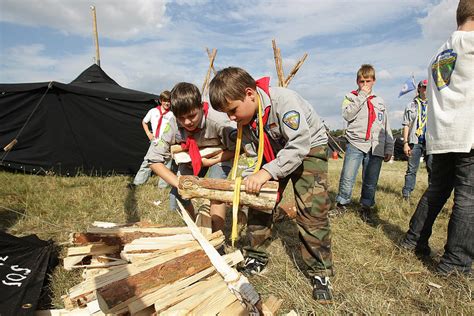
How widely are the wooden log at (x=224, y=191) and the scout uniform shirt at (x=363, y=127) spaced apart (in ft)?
8.43

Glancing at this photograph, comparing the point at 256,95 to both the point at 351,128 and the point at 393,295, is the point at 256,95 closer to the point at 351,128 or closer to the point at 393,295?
the point at 393,295

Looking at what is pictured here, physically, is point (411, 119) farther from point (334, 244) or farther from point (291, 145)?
point (291, 145)

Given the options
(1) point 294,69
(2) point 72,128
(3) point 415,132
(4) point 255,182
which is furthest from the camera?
(1) point 294,69

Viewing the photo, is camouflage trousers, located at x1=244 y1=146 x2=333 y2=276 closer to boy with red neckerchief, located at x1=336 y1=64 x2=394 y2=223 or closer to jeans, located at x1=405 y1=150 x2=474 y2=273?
jeans, located at x1=405 y1=150 x2=474 y2=273

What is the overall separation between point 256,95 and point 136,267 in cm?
144

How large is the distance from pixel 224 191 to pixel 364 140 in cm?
275

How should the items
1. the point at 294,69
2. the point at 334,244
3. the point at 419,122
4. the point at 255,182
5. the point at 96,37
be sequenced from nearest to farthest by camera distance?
the point at 255,182 < the point at 334,244 < the point at 419,122 < the point at 294,69 < the point at 96,37

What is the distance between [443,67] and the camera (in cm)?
248

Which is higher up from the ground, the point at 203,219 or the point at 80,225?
the point at 203,219

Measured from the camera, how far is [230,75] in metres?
2.25

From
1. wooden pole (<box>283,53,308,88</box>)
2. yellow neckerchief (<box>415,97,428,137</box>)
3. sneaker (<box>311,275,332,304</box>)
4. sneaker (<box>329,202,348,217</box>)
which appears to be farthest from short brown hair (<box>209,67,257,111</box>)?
wooden pole (<box>283,53,308,88</box>)

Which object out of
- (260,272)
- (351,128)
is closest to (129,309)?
(260,272)

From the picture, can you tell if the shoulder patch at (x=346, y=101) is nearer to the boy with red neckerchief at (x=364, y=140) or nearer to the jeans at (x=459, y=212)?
the boy with red neckerchief at (x=364, y=140)

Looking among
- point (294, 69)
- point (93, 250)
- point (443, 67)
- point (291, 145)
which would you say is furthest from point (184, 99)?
point (294, 69)
